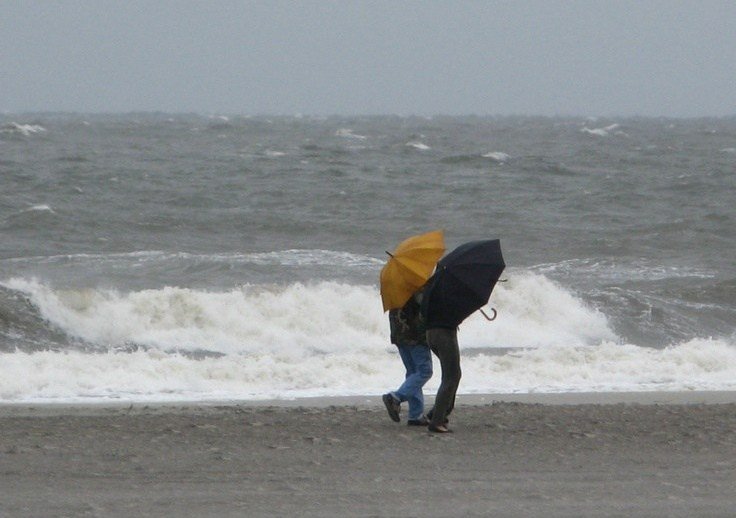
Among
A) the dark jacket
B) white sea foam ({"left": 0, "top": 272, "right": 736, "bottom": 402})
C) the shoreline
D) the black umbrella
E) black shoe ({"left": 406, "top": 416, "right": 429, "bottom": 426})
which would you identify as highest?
the black umbrella

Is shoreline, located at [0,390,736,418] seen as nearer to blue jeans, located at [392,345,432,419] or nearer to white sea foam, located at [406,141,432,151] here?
blue jeans, located at [392,345,432,419]

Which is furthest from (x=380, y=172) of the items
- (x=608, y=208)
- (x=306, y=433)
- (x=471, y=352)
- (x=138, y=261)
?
(x=306, y=433)

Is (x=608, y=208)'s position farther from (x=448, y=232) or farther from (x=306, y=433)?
(x=306, y=433)

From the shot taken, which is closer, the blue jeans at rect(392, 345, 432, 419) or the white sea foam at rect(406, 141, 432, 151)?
the blue jeans at rect(392, 345, 432, 419)

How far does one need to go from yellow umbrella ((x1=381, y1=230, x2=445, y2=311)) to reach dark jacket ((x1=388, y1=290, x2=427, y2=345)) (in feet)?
0.33

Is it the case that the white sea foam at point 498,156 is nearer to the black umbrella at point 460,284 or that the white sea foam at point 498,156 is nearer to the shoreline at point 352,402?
the shoreline at point 352,402

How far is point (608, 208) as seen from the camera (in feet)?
104

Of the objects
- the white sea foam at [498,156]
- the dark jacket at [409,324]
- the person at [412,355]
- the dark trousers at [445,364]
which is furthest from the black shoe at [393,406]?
the white sea foam at [498,156]

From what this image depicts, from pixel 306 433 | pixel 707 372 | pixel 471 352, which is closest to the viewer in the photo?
pixel 306 433

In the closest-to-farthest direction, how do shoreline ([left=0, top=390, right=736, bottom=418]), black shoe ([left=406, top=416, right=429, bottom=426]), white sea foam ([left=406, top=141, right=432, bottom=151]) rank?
black shoe ([left=406, top=416, right=429, bottom=426]), shoreline ([left=0, top=390, right=736, bottom=418]), white sea foam ([left=406, top=141, right=432, bottom=151])

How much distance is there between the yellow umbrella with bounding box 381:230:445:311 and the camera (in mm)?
8539

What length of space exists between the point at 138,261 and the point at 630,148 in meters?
40.1

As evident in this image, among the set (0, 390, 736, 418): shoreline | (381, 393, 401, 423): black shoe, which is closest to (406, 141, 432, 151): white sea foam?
(0, 390, 736, 418): shoreline

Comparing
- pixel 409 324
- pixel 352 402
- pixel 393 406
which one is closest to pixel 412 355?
pixel 409 324
